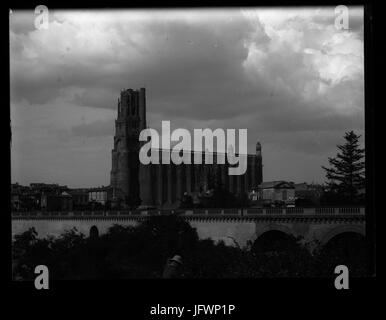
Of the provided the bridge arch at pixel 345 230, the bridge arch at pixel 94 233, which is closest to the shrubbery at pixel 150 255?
the bridge arch at pixel 94 233

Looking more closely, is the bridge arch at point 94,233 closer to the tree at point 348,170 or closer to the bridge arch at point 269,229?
the bridge arch at point 269,229

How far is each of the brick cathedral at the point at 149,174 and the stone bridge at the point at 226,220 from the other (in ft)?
0.42

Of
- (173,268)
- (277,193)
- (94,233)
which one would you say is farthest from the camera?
(277,193)

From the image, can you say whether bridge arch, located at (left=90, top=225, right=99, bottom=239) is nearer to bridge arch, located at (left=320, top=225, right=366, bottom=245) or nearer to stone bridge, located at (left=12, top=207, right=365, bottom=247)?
stone bridge, located at (left=12, top=207, right=365, bottom=247)

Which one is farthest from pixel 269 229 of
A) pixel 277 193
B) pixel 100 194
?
pixel 100 194

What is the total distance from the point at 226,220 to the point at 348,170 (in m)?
0.89

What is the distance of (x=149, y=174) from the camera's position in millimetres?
5125

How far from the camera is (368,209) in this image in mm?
4895

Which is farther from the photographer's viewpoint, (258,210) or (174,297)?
(258,210)

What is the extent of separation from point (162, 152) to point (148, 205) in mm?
434

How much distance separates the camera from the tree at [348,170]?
4.97m

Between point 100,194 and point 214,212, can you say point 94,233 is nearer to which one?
point 100,194
